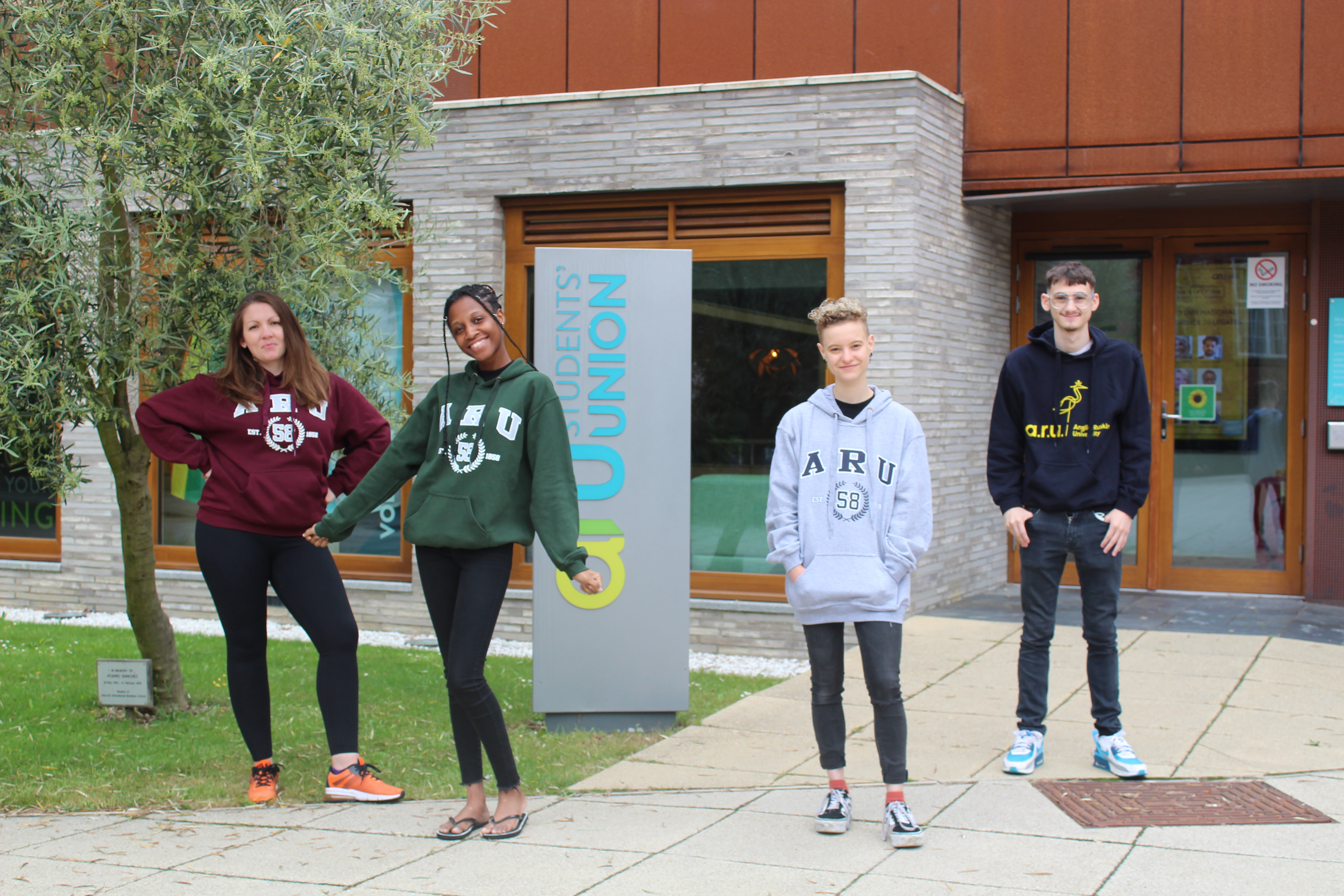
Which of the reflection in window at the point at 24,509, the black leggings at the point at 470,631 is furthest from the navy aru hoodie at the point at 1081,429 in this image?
the reflection in window at the point at 24,509

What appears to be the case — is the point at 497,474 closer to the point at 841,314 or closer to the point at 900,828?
the point at 841,314

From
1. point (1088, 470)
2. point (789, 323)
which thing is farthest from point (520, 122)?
point (1088, 470)

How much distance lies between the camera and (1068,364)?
497 centimetres

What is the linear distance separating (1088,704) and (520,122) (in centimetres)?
551

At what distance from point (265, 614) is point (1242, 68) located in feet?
24.7

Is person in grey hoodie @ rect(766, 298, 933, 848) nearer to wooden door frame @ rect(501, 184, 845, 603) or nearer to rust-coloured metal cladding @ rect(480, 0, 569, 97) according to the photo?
wooden door frame @ rect(501, 184, 845, 603)

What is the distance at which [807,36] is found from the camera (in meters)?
9.12

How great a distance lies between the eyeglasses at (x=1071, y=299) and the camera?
15.8 ft

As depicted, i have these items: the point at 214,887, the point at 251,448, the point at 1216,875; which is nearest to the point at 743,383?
the point at 251,448

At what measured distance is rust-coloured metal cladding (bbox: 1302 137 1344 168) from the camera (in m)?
8.61

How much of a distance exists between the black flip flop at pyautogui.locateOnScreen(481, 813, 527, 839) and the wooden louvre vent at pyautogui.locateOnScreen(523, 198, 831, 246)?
205 inches

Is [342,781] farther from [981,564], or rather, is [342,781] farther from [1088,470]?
[981,564]

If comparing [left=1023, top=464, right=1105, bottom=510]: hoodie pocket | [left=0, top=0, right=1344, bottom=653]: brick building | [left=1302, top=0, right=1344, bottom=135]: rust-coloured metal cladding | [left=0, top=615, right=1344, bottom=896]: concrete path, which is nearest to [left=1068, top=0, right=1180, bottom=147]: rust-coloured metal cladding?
[left=0, top=0, right=1344, bottom=653]: brick building

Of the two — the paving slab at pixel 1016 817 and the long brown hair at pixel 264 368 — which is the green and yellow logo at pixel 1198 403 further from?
the long brown hair at pixel 264 368
